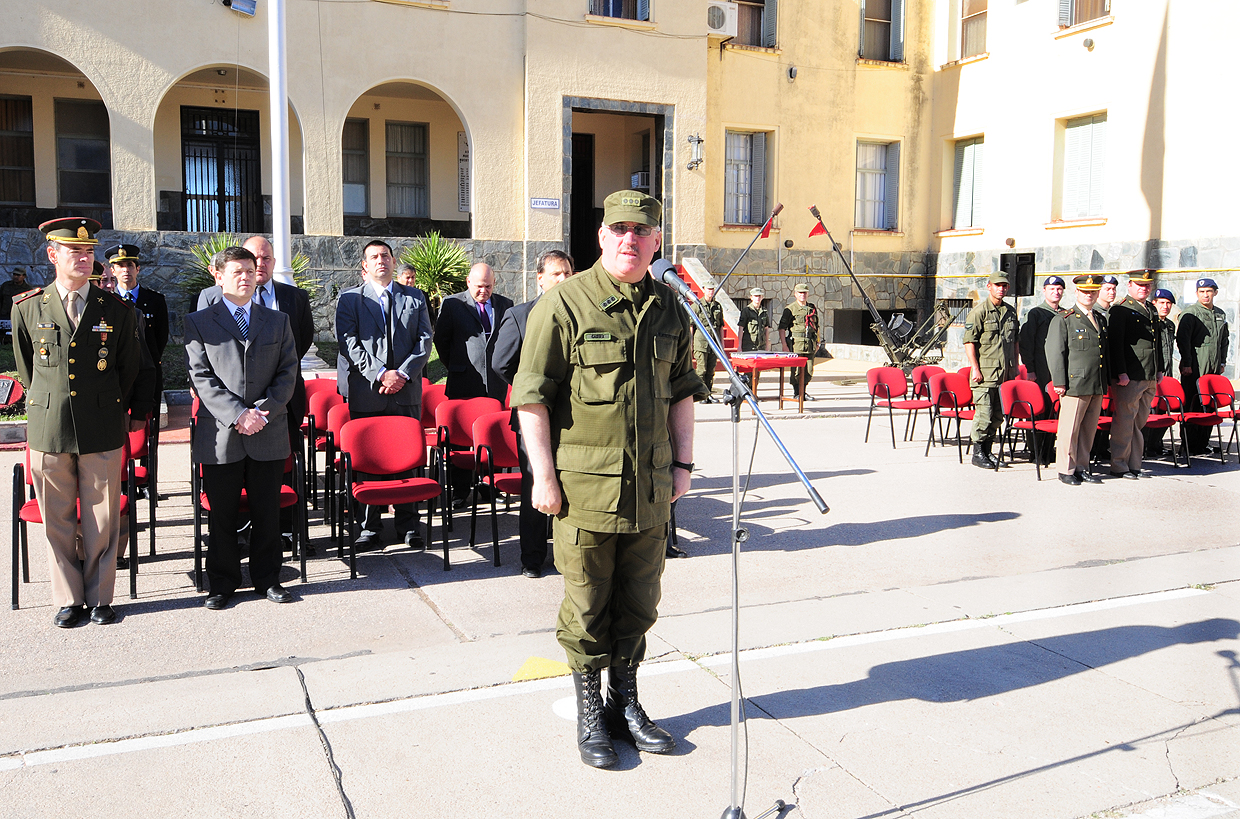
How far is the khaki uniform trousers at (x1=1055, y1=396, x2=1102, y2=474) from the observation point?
9.74 m

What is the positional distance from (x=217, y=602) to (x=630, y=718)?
279 cm

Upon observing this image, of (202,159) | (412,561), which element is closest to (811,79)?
(202,159)

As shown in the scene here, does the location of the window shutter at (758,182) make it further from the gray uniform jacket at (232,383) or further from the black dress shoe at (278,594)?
the black dress shoe at (278,594)

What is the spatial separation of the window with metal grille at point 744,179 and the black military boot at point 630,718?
19.5 m

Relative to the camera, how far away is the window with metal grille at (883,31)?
76.5 ft

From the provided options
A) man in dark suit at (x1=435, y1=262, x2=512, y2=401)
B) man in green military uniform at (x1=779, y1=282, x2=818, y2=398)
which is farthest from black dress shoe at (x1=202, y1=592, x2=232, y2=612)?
man in green military uniform at (x1=779, y1=282, x2=818, y2=398)

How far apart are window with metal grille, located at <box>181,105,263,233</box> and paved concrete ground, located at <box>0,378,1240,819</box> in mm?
14517

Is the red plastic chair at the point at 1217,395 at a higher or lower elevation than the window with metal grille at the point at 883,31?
lower

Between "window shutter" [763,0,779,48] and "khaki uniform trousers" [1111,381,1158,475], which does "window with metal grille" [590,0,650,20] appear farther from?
"khaki uniform trousers" [1111,381,1158,475]

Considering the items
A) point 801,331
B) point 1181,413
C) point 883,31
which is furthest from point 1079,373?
point 883,31

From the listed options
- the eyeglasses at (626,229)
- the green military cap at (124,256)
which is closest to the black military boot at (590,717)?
the eyeglasses at (626,229)

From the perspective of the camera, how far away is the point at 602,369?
145 inches

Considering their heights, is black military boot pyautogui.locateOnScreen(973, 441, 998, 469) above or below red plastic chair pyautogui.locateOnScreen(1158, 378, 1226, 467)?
below

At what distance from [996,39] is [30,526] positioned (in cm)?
2119
